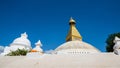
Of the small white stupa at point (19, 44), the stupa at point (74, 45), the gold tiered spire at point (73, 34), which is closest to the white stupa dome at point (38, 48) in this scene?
the stupa at point (74, 45)

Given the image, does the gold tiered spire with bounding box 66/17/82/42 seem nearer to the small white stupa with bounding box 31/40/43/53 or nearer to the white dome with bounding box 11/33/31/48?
the white dome with bounding box 11/33/31/48

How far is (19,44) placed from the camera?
30.8 meters

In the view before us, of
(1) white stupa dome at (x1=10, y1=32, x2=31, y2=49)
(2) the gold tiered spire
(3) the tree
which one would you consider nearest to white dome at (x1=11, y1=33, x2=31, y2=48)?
(1) white stupa dome at (x1=10, y1=32, x2=31, y2=49)

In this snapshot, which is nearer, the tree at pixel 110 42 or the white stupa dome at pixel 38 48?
the white stupa dome at pixel 38 48

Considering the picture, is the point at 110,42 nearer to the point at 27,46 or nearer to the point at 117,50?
the point at 27,46

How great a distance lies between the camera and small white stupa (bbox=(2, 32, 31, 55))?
30.1 meters

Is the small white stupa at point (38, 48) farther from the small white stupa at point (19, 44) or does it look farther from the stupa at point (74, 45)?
the small white stupa at point (19, 44)

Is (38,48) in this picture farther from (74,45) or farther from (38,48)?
(74,45)

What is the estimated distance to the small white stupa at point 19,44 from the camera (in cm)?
3012

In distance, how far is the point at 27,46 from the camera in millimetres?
31469

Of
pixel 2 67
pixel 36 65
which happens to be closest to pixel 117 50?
pixel 36 65

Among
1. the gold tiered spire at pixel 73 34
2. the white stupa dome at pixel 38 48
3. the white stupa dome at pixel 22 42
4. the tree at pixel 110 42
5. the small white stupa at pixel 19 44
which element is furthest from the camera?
the gold tiered spire at pixel 73 34

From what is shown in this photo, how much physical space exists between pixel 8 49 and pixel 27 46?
369 cm

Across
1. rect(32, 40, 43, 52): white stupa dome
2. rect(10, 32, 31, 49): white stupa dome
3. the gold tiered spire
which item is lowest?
rect(32, 40, 43, 52): white stupa dome
